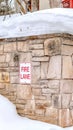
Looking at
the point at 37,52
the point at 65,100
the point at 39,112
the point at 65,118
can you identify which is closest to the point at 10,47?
the point at 37,52

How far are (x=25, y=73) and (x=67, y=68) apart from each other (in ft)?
Result: 2.35

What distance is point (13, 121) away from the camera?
5.09 meters

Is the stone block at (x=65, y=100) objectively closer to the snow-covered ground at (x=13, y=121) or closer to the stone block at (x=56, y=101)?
the stone block at (x=56, y=101)

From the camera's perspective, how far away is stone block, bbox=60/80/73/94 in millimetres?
4919

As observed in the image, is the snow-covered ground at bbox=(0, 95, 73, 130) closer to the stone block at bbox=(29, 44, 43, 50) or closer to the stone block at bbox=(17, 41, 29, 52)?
the stone block at bbox=(17, 41, 29, 52)

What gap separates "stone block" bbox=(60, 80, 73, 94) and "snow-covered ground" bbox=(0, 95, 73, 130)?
0.53 meters

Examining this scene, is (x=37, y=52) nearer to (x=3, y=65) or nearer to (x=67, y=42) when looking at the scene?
(x=67, y=42)

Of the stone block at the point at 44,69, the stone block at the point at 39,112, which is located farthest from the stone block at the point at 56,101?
the stone block at the point at 44,69

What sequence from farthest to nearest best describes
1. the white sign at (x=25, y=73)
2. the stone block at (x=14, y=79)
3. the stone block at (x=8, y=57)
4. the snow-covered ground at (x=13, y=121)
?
the stone block at (x=8, y=57), the stone block at (x=14, y=79), the white sign at (x=25, y=73), the snow-covered ground at (x=13, y=121)

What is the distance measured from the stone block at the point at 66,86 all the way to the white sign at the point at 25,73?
58 cm

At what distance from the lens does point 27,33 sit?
525 centimetres

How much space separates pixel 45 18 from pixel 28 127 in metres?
1.61

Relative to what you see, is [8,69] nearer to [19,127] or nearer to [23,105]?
[23,105]

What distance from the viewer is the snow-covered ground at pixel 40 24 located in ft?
16.1
